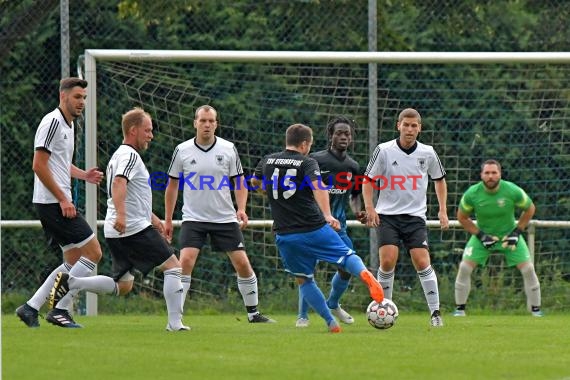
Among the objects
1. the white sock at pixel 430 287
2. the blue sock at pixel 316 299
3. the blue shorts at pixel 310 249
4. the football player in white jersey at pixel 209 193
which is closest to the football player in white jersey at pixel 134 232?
the blue shorts at pixel 310 249

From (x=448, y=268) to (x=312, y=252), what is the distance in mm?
5222

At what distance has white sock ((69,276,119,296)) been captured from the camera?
32.8ft

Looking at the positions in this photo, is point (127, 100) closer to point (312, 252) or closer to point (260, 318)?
point (260, 318)

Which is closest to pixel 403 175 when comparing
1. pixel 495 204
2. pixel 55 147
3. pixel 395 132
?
pixel 495 204

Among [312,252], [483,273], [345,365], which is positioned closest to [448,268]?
[483,273]

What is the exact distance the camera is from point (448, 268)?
49.6ft

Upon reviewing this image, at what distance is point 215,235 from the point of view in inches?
461

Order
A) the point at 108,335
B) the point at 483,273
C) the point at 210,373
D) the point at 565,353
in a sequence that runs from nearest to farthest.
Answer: the point at 210,373 < the point at 565,353 < the point at 108,335 < the point at 483,273

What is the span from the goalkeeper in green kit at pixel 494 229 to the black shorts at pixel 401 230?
226cm

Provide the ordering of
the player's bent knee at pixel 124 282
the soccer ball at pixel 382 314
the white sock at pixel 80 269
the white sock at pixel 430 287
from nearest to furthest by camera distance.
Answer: the soccer ball at pixel 382 314
the white sock at pixel 80 269
the player's bent knee at pixel 124 282
the white sock at pixel 430 287

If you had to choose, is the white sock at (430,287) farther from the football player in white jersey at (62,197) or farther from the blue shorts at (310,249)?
the football player in white jersey at (62,197)

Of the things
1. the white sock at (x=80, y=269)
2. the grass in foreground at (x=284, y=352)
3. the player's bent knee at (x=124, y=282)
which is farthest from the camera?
the player's bent knee at (x=124, y=282)

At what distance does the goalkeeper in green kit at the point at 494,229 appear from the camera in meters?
13.7

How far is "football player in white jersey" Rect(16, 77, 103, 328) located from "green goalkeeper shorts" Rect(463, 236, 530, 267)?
4881 millimetres
